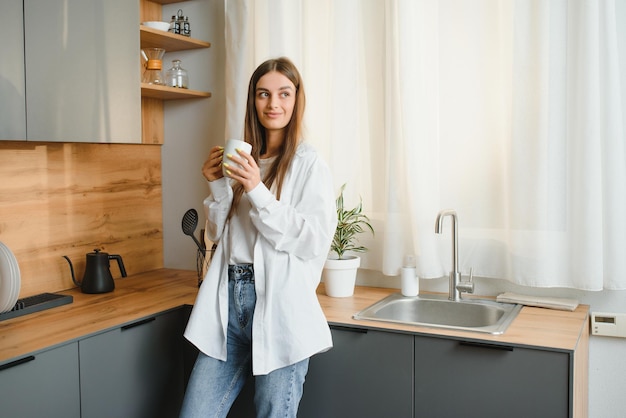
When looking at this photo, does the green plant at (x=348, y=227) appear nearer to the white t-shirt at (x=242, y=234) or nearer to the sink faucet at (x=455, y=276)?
the sink faucet at (x=455, y=276)

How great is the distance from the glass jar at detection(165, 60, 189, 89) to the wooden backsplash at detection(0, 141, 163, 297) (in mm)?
343

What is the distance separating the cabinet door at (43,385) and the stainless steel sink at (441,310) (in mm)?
873

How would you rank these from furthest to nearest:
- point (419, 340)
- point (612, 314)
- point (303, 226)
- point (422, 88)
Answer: point (422, 88) < point (612, 314) < point (419, 340) < point (303, 226)

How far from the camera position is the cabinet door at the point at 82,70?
79.6 inches

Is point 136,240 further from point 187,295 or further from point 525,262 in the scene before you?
point 525,262

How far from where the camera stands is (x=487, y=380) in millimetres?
1838

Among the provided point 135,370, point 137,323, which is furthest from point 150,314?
point 135,370

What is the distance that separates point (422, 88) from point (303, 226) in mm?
844

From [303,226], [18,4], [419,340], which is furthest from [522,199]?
[18,4]

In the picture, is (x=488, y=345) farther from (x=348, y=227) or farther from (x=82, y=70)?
(x=82, y=70)

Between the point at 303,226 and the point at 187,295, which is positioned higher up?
the point at 303,226

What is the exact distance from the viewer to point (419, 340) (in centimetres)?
192

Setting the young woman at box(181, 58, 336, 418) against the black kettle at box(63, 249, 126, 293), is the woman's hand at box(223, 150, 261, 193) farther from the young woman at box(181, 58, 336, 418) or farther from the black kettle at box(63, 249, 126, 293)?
the black kettle at box(63, 249, 126, 293)

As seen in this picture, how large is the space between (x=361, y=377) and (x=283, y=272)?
0.44m
